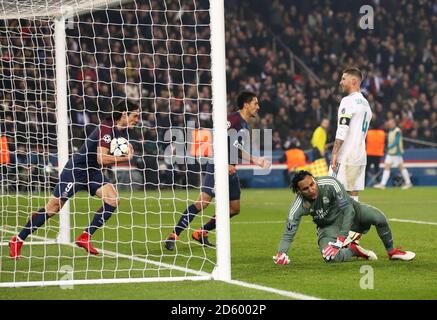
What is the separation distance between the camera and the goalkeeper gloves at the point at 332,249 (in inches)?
373

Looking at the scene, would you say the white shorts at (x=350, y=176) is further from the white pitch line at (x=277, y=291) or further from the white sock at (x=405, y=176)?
the white sock at (x=405, y=176)

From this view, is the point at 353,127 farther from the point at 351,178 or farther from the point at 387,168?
the point at 387,168

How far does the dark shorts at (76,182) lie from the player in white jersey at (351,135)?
284cm

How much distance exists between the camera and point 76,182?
36.4 ft

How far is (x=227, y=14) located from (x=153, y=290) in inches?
976

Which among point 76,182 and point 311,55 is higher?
Result: point 311,55

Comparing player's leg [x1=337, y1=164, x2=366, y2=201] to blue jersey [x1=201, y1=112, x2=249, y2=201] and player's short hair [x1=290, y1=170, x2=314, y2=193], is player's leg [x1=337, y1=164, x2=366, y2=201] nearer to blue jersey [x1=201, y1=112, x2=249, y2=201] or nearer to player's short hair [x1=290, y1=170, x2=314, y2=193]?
blue jersey [x1=201, y1=112, x2=249, y2=201]

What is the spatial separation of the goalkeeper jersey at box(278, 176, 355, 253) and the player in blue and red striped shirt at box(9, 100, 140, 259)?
7.39ft

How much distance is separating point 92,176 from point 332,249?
10.7 feet

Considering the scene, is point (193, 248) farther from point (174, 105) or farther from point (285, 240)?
point (174, 105)

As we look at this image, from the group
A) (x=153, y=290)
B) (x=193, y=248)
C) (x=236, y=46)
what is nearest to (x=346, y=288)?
(x=153, y=290)

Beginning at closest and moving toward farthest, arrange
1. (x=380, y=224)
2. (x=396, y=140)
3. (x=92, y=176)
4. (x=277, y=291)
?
(x=277, y=291), (x=380, y=224), (x=92, y=176), (x=396, y=140)

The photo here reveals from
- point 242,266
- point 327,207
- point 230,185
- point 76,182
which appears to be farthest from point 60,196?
point 327,207

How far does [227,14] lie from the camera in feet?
105
